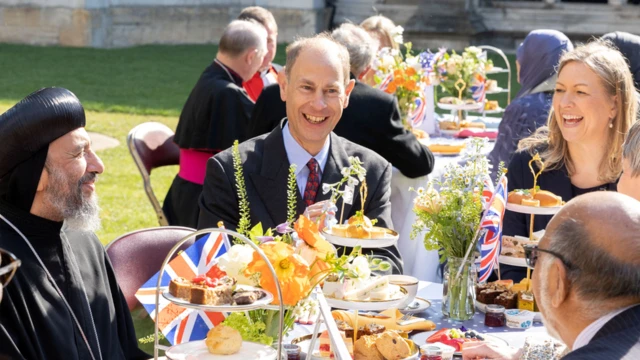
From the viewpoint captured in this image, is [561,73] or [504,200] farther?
[561,73]

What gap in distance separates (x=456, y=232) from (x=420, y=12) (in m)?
20.4

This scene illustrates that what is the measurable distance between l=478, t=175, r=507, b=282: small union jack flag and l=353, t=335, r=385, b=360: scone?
70cm

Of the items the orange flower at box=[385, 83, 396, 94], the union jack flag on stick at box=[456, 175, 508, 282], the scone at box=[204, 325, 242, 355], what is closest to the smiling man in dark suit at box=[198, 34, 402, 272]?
the union jack flag on stick at box=[456, 175, 508, 282]

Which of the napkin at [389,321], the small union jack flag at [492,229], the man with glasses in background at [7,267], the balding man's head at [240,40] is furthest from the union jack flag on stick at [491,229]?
the balding man's head at [240,40]

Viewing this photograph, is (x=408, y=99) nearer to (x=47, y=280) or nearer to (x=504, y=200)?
(x=504, y=200)

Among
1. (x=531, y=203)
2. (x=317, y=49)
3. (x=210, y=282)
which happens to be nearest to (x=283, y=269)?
(x=210, y=282)

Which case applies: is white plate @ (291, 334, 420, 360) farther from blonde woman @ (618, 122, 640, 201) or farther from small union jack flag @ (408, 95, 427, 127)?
small union jack flag @ (408, 95, 427, 127)

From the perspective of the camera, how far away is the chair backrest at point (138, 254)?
13.4ft

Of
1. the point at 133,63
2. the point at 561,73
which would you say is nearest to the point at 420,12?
the point at 133,63

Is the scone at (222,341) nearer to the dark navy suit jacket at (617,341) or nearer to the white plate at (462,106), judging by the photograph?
the dark navy suit jacket at (617,341)

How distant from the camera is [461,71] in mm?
8250

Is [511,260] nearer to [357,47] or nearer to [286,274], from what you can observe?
[286,274]

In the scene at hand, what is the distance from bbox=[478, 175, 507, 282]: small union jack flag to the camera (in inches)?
139

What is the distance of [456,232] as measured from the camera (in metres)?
3.56
